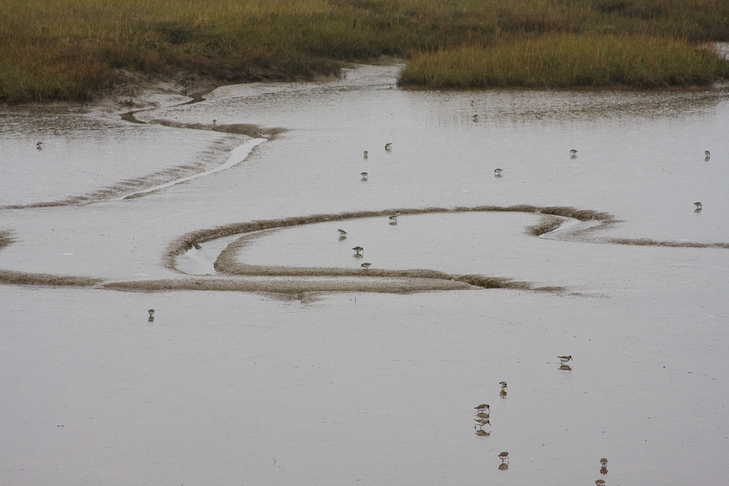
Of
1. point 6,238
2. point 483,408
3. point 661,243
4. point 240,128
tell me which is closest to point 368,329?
point 483,408

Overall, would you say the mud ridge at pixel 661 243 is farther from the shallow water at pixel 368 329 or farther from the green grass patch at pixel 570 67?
the green grass patch at pixel 570 67

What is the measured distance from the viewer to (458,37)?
28406 mm

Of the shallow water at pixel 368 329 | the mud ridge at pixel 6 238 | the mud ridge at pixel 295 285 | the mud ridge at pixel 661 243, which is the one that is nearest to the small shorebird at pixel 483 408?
the shallow water at pixel 368 329

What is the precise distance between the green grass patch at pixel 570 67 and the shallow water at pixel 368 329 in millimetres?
8372

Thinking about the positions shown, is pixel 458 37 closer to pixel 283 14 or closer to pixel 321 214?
pixel 283 14

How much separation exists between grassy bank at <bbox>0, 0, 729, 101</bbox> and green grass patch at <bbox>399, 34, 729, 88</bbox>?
2.66 metres

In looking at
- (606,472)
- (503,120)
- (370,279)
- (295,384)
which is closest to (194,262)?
(370,279)

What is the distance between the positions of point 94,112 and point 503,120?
770cm

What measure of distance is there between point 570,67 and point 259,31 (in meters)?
8.34

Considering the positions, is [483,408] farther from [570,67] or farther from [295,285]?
[570,67]

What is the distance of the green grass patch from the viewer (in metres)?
22.7

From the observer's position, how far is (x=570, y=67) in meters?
22.8

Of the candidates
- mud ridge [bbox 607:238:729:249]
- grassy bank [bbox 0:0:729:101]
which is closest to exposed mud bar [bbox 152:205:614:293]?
mud ridge [bbox 607:238:729:249]

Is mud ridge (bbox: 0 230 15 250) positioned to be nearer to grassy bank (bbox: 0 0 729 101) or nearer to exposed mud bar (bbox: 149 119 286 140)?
exposed mud bar (bbox: 149 119 286 140)
